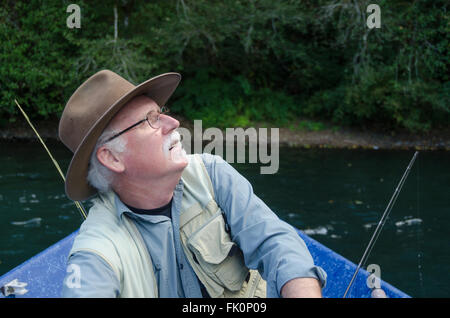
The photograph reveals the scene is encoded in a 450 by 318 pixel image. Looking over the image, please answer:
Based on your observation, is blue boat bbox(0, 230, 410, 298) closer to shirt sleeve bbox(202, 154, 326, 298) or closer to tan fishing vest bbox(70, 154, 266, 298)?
tan fishing vest bbox(70, 154, 266, 298)

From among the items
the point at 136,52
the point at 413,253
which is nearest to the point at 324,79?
the point at 136,52

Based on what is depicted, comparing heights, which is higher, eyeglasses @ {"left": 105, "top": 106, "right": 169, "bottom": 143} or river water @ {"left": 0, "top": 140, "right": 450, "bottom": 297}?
eyeglasses @ {"left": 105, "top": 106, "right": 169, "bottom": 143}

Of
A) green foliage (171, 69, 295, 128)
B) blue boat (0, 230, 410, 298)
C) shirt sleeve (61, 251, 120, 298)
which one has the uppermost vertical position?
shirt sleeve (61, 251, 120, 298)

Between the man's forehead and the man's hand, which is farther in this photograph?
the man's forehead

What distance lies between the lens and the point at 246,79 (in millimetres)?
11977

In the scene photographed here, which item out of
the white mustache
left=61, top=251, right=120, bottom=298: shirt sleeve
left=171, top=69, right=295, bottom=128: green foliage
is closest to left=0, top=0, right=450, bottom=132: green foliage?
left=171, top=69, right=295, bottom=128: green foliage

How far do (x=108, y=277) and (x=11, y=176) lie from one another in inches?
279

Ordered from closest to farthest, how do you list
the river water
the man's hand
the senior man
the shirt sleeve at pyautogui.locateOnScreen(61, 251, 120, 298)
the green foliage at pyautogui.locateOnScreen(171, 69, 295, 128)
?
the shirt sleeve at pyautogui.locateOnScreen(61, 251, 120, 298) → the man's hand → the senior man → the river water → the green foliage at pyautogui.locateOnScreen(171, 69, 295, 128)

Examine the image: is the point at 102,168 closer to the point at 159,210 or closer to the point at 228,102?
the point at 159,210

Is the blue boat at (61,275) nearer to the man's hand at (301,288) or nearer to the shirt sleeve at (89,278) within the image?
the man's hand at (301,288)

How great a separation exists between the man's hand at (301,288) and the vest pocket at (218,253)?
271 mm

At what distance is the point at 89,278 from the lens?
1427mm

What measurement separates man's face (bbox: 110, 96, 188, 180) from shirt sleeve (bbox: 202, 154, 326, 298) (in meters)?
0.23

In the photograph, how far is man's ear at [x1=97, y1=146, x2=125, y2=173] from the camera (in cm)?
174
